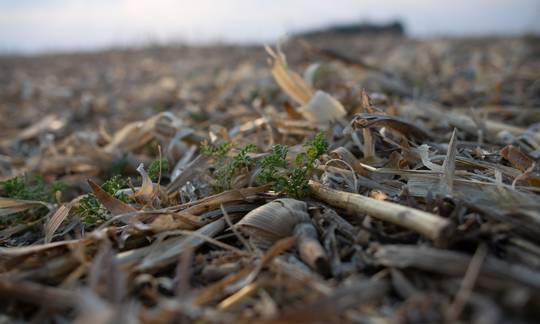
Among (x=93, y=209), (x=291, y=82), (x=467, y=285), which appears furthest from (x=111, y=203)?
(x=291, y=82)

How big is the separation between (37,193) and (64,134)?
2.02m

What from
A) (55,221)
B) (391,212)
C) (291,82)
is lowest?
(55,221)

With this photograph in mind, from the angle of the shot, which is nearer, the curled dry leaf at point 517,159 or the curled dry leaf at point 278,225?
the curled dry leaf at point 278,225

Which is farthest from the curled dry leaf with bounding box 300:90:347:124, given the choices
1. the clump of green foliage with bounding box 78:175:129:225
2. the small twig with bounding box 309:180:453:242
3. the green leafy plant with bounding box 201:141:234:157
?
the clump of green foliage with bounding box 78:175:129:225

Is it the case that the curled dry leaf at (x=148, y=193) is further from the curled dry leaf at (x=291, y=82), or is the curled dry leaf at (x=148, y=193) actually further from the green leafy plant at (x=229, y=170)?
the curled dry leaf at (x=291, y=82)

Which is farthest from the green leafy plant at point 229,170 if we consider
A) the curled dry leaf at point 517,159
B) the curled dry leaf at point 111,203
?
the curled dry leaf at point 517,159

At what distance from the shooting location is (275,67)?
2756 millimetres

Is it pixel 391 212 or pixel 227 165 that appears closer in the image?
pixel 391 212

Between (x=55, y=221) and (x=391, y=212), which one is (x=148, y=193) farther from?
(x=391, y=212)

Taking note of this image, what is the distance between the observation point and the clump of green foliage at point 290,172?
1.64m

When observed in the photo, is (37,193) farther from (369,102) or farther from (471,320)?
(471,320)

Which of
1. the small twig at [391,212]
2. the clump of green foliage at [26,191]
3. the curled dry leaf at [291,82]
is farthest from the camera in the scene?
the curled dry leaf at [291,82]

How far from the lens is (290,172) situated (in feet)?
5.53

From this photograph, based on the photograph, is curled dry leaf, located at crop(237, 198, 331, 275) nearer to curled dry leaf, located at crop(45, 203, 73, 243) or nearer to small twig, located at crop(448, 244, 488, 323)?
small twig, located at crop(448, 244, 488, 323)
